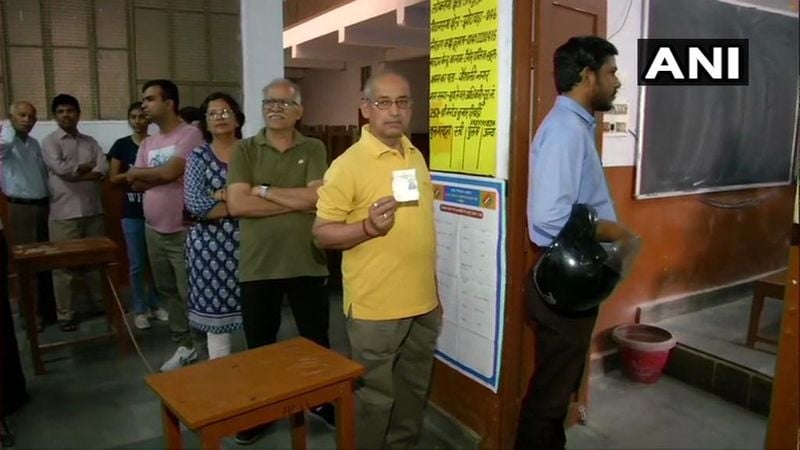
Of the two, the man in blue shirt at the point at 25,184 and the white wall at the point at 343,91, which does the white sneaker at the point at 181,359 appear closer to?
the man in blue shirt at the point at 25,184

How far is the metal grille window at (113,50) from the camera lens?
158 inches

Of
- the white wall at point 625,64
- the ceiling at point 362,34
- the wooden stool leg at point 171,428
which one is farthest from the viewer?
the ceiling at point 362,34

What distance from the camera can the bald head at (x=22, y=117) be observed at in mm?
3732

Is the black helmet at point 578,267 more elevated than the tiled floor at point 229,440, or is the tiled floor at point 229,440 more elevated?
the black helmet at point 578,267

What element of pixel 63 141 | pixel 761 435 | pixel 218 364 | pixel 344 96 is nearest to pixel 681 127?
pixel 761 435

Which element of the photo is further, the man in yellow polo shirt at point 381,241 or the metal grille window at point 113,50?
the metal grille window at point 113,50

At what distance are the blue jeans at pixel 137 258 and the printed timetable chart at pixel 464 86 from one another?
218 centimetres

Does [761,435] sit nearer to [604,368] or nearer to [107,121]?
[604,368]

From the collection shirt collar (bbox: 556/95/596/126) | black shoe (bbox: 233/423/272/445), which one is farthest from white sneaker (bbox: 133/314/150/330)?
shirt collar (bbox: 556/95/596/126)

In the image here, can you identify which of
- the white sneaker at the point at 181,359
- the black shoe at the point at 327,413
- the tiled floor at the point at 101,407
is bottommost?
the tiled floor at the point at 101,407

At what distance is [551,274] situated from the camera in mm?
1895

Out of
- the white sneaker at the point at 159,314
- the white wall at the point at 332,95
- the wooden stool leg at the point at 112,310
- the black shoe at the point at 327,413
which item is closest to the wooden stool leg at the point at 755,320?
the black shoe at the point at 327,413

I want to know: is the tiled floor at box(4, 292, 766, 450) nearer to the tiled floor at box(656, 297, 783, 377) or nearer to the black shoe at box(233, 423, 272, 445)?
the black shoe at box(233, 423, 272, 445)

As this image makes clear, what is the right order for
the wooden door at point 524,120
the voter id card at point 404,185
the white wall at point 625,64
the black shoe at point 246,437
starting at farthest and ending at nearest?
1. the white wall at point 625,64
2. the black shoe at point 246,437
3. the wooden door at point 524,120
4. the voter id card at point 404,185
